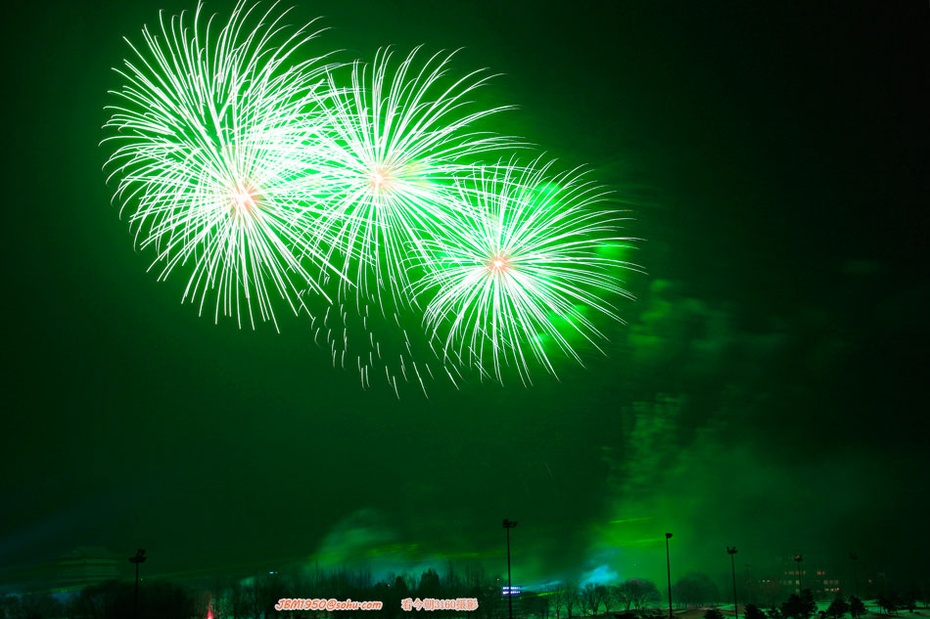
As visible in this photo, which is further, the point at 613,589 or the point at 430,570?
the point at 613,589

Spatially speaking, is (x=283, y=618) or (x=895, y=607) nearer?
(x=283, y=618)

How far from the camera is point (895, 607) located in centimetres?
7275

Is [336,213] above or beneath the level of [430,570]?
above

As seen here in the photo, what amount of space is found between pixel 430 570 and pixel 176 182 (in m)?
71.2

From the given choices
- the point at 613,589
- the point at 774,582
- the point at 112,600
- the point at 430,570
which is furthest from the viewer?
the point at 774,582

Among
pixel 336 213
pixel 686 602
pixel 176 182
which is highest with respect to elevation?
pixel 176 182

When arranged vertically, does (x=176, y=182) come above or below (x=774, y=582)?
above

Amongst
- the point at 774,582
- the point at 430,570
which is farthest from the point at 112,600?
the point at 774,582

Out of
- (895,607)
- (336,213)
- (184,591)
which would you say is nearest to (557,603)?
(895,607)

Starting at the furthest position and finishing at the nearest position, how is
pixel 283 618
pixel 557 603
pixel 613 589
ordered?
pixel 613 589, pixel 557 603, pixel 283 618

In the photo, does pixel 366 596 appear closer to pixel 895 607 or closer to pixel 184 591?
pixel 184 591

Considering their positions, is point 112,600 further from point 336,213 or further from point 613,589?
point 613,589

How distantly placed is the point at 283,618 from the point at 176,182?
5594cm

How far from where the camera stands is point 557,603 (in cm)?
9894
